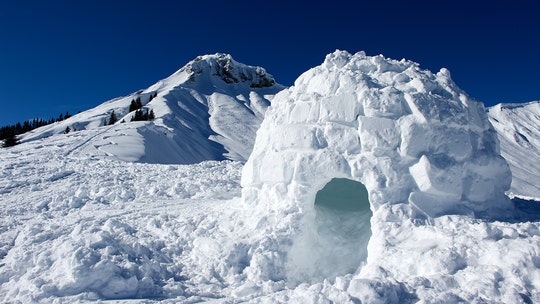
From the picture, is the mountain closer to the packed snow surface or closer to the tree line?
the tree line

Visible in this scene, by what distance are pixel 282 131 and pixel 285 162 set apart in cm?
67

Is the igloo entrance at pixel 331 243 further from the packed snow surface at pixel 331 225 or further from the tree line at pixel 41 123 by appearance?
the tree line at pixel 41 123

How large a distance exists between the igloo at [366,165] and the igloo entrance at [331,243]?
0.02 metres

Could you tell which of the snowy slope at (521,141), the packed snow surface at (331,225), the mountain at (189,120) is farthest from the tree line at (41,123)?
the snowy slope at (521,141)

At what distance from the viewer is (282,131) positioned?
285 inches

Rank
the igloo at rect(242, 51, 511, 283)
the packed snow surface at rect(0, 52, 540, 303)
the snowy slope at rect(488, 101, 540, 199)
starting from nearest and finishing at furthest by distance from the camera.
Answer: the packed snow surface at rect(0, 52, 540, 303) < the igloo at rect(242, 51, 511, 283) < the snowy slope at rect(488, 101, 540, 199)

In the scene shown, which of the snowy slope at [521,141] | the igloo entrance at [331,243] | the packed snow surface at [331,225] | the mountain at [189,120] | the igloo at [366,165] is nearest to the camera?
the packed snow surface at [331,225]

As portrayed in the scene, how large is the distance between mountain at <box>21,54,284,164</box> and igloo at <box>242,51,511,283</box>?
1025cm

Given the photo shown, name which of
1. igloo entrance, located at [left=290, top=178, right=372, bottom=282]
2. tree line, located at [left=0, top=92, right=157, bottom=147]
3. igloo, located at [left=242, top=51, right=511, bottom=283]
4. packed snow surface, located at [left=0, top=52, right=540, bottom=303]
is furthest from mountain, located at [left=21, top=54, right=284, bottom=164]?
igloo entrance, located at [left=290, top=178, right=372, bottom=282]

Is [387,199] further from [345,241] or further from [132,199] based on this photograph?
[132,199]

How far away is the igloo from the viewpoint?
6168 mm

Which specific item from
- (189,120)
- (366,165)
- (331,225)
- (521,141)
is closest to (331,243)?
(331,225)

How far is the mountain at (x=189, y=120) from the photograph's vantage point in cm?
1802

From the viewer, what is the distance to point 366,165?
21.1 feet
